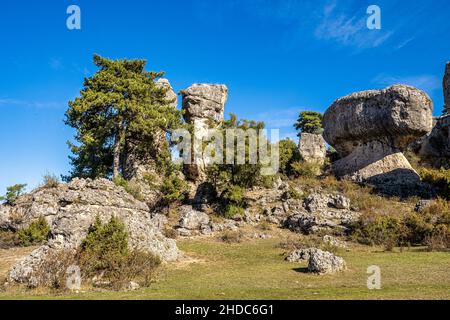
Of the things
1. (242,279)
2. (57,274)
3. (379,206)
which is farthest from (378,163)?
(57,274)

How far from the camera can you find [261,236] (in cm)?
2536

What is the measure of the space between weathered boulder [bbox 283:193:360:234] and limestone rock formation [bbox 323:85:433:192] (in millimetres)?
6747

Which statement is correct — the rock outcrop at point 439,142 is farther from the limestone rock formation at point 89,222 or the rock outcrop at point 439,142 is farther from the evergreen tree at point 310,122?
the limestone rock formation at point 89,222

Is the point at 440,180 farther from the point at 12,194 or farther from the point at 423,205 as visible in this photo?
the point at 12,194

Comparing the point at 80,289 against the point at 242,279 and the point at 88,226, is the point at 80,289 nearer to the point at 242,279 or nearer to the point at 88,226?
the point at 88,226

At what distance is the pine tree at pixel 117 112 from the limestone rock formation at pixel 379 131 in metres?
17.1

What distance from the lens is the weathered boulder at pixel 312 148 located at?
138 ft

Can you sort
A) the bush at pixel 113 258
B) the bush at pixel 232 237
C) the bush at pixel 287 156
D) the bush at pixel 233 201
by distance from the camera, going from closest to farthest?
the bush at pixel 113 258 → the bush at pixel 232 237 → the bush at pixel 233 201 → the bush at pixel 287 156

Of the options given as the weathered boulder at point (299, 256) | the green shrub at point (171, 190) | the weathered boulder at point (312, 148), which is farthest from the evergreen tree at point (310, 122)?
the weathered boulder at point (299, 256)

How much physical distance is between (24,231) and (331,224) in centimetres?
1997

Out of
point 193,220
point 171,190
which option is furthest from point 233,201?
point 171,190

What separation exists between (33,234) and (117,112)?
45.1 feet

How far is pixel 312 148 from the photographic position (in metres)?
42.5
